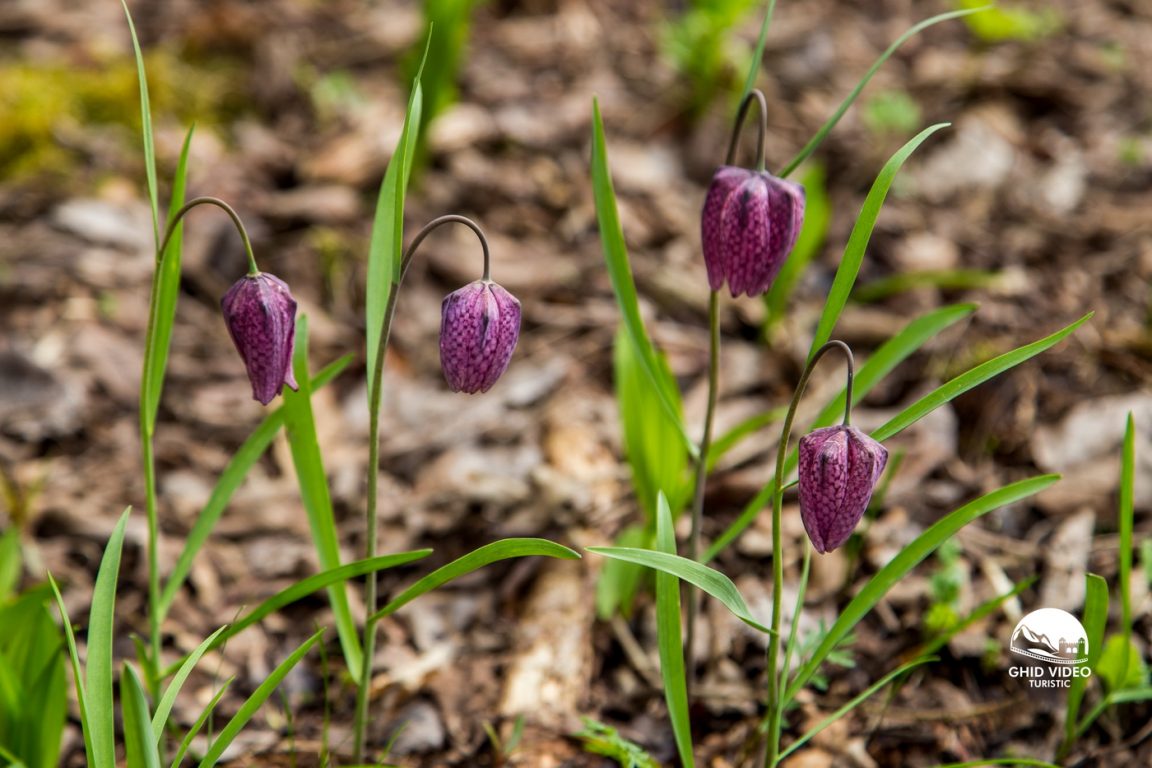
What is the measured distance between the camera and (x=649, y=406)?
2.10m

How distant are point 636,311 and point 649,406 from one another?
0.43 metres

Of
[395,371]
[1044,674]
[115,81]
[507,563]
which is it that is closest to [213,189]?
[115,81]

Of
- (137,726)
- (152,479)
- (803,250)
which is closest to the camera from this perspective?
(137,726)

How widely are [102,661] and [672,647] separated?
79cm

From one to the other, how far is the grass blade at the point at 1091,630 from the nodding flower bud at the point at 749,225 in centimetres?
66

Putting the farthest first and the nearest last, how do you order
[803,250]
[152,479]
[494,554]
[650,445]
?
[803,250] → [650,445] → [152,479] → [494,554]

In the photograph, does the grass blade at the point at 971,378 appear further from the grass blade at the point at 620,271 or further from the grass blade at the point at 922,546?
the grass blade at the point at 620,271

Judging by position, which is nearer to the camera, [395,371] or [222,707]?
[222,707]

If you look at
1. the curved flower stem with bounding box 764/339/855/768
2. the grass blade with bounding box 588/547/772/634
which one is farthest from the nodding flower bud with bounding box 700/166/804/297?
the grass blade with bounding box 588/547/772/634

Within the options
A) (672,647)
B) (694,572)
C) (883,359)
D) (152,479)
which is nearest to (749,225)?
(883,359)

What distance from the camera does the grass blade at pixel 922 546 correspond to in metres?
1.43

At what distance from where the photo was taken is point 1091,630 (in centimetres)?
162

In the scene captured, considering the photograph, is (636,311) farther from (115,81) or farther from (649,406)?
(115,81)

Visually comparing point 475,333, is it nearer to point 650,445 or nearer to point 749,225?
point 749,225
